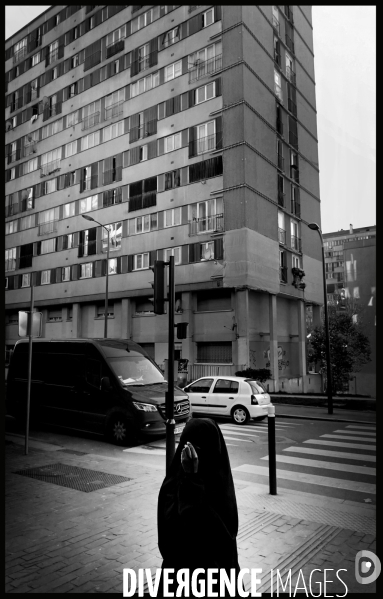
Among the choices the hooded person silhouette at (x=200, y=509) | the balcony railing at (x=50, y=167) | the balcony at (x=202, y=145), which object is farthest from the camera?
the balcony railing at (x=50, y=167)

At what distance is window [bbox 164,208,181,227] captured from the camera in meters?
28.8

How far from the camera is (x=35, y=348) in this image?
12258 mm

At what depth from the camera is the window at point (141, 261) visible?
3023 cm

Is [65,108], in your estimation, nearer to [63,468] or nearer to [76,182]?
[76,182]

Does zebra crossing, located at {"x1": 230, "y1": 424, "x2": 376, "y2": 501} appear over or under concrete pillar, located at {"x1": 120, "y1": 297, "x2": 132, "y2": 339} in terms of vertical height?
under

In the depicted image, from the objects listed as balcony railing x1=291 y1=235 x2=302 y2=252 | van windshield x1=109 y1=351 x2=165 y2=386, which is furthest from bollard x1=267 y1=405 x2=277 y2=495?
balcony railing x1=291 y1=235 x2=302 y2=252

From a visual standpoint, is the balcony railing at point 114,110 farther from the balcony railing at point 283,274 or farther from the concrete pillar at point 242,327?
the concrete pillar at point 242,327

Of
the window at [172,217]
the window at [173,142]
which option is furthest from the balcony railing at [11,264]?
the window at [173,142]

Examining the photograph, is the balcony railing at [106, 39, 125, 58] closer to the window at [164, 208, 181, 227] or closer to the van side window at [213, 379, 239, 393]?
the window at [164, 208, 181, 227]

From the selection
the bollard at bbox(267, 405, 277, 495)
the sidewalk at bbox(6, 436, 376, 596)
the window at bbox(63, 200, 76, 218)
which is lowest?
the sidewalk at bbox(6, 436, 376, 596)

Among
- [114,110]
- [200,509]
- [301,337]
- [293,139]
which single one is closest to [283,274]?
[301,337]

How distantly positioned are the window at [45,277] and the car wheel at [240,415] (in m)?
27.7

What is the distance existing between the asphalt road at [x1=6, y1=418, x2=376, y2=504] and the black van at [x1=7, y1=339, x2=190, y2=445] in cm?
42

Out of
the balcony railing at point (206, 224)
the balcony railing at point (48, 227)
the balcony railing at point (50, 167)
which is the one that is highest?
the balcony railing at point (50, 167)
